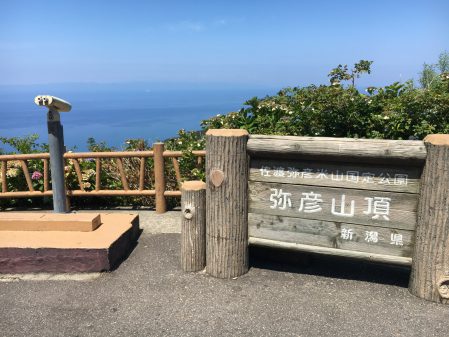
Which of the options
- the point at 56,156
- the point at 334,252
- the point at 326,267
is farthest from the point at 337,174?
the point at 56,156

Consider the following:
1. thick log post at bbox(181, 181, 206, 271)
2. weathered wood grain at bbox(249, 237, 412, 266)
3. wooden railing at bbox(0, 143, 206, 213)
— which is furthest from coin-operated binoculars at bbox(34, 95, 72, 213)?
weathered wood grain at bbox(249, 237, 412, 266)

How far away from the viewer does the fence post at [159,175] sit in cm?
548

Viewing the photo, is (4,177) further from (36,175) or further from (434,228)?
(434,228)

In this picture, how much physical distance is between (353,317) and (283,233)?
91cm

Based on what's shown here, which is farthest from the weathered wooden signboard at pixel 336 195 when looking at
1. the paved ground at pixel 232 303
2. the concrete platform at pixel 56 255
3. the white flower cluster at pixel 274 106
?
the white flower cluster at pixel 274 106

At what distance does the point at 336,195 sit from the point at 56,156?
3556mm

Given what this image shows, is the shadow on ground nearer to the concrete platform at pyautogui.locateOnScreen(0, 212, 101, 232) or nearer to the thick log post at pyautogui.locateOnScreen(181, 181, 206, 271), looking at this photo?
the thick log post at pyautogui.locateOnScreen(181, 181, 206, 271)

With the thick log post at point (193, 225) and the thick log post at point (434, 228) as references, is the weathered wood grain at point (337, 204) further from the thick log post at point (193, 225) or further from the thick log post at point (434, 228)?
the thick log post at point (193, 225)

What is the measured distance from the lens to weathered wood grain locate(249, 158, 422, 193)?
120 inches

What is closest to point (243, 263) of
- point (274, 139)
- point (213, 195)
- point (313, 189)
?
point (213, 195)

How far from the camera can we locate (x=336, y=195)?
128 inches

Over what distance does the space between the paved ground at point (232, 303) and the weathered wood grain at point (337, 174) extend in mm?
957

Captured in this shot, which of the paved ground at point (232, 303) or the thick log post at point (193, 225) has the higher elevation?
the thick log post at point (193, 225)

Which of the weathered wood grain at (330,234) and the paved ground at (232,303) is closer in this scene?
the paved ground at (232,303)
